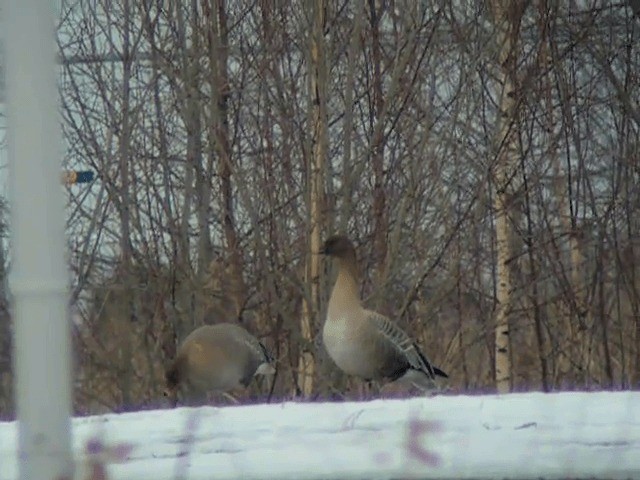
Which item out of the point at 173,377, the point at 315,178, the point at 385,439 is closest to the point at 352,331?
the point at 173,377

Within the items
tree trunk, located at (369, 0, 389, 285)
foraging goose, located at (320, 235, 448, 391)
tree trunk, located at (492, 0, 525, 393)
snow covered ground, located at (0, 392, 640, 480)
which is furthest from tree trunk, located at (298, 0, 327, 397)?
snow covered ground, located at (0, 392, 640, 480)

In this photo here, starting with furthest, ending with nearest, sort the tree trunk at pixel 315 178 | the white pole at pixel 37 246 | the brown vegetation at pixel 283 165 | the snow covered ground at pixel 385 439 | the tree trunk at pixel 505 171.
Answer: the tree trunk at pixel 505 171, the brown vegetation at pixel 283 165, the tree trunk at pixel 315 178, the snow covered ground at pixel 385 439, the white pole at pixel 37 246

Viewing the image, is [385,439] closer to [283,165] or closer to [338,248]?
[338,248]

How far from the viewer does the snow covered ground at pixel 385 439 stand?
8.96 feet

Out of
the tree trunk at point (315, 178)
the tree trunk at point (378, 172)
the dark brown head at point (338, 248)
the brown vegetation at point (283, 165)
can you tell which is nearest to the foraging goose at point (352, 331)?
the dark brown head at point (338, 248)

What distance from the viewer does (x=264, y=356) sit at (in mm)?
8656

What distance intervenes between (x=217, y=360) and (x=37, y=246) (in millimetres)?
6138

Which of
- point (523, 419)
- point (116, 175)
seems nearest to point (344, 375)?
point (116, 175)

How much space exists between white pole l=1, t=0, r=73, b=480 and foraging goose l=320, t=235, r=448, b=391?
239 inches

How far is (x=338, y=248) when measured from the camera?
849cm

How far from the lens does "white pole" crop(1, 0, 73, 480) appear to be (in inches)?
91.7

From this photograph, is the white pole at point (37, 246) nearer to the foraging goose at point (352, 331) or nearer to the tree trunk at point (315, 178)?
the foraging goose at point (352, 331)

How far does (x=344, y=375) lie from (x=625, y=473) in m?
7.17

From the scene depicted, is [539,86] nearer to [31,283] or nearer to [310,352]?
[310,352]
